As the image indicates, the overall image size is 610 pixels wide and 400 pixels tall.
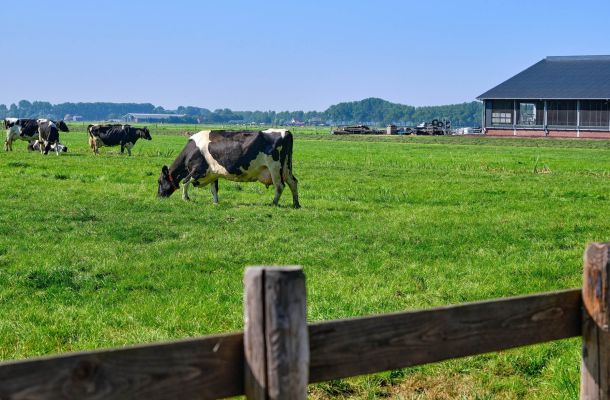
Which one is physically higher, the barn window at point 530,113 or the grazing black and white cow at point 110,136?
the barn window at point 530,113

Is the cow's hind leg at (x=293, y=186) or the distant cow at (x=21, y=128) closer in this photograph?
the cow's hind leg at (x=293, y=186)

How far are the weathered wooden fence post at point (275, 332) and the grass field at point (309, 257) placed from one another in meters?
3.12

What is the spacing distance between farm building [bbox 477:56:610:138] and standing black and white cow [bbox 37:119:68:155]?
133ft

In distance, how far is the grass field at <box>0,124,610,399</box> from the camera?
6719 mm

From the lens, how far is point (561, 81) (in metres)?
68.3

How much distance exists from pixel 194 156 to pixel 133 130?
2218cm

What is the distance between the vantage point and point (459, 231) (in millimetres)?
13562

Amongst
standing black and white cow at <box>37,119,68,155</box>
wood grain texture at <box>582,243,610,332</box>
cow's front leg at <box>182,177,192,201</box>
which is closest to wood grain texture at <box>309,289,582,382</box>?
wood grain texture at <box>582,243,610,332</box>

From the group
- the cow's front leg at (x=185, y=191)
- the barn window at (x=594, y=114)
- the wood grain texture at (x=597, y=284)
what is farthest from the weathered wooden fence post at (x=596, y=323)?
the barn window at (x=594, y=114)

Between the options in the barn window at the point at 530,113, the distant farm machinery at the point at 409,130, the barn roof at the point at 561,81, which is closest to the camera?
the barn roof at the point at 561,81

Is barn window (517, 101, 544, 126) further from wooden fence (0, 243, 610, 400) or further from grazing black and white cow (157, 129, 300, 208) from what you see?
wooden fence (0, 243, 610, 400)

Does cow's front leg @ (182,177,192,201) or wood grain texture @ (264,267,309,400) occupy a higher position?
wood grain texture @ (264,267,309,400)

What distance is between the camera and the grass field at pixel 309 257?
6719mm

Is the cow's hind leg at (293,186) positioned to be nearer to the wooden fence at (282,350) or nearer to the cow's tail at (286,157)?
the cow's tail at (286,157)
